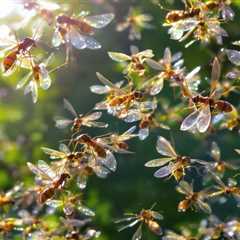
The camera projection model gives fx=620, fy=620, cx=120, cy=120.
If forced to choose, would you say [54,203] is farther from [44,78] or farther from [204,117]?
[204,117]

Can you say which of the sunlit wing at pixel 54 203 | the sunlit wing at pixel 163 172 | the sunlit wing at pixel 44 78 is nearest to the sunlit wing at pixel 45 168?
the sunlit wing at pixel 54 203

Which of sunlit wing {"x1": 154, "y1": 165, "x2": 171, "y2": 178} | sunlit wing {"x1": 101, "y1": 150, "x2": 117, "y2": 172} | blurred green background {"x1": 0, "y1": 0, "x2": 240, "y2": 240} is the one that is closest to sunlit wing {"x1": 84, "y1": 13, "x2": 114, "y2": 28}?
sunlit wing {"x1": 101, "y1": 150, "x2": 117, "y2": 172}

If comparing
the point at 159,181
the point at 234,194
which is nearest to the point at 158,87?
the point at 234,194

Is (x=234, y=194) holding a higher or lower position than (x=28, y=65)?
lower

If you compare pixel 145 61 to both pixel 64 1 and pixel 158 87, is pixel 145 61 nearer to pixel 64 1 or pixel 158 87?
pixel 158 87

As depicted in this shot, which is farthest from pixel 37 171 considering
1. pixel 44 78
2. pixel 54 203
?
pixel 44 78

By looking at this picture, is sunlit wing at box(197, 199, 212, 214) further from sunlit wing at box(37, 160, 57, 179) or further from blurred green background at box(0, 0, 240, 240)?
blurred green background at box(0, 0, 240, 240)
